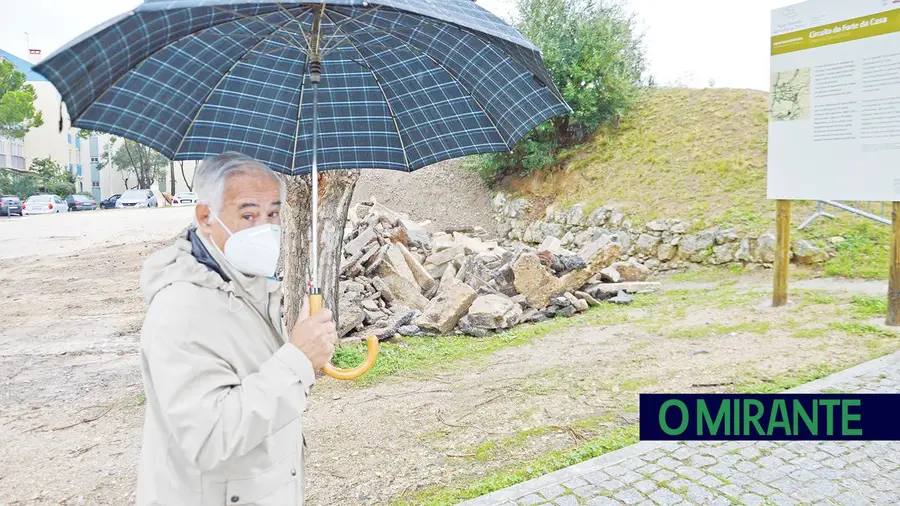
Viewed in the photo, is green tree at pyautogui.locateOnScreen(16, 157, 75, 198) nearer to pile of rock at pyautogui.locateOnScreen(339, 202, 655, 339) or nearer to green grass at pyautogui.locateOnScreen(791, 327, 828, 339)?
pile of rock at pyautogui.locateOnScreen(339, 202, 655, 339)

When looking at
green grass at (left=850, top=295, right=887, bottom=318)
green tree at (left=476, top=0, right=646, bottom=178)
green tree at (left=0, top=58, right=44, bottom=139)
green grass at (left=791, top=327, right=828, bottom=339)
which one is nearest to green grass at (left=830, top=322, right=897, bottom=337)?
green grass at (left=791, top=327, right=828, bottom=339)

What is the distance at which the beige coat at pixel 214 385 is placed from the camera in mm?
1511

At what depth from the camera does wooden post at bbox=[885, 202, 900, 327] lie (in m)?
7.17

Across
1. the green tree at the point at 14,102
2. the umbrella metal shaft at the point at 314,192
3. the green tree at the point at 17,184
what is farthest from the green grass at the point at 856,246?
the green tree at the point at 17,184

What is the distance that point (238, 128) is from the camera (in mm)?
2842

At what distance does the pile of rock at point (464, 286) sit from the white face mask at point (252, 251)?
5578 mm

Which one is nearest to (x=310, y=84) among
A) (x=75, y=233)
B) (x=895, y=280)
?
(x=895, y=280)

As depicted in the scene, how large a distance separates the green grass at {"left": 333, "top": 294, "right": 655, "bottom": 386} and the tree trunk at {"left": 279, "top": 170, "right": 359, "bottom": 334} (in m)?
0.78

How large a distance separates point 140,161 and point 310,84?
6222 cm

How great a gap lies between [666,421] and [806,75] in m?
5.79

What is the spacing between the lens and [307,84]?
2.89 m

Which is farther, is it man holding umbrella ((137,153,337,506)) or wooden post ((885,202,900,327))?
wooden post ((885,202,900,327))

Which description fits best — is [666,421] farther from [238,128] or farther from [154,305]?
[154,305]

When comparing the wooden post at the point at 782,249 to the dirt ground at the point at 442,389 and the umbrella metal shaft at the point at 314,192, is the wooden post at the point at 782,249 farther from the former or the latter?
the umbrella metal shaft at the point at 314,192
